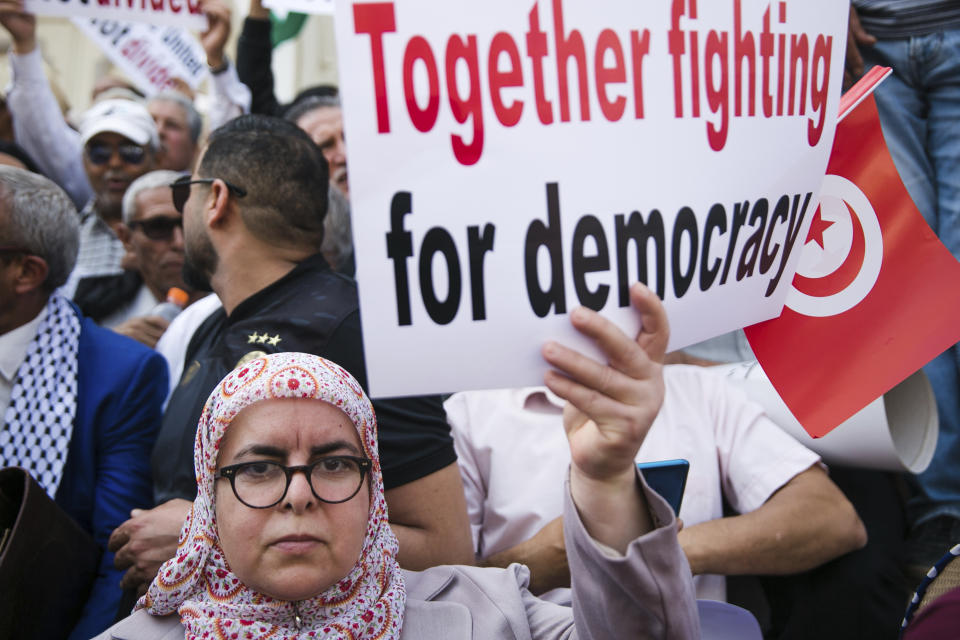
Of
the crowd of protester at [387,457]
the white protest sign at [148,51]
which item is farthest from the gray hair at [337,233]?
the white protest sign at [148,51]

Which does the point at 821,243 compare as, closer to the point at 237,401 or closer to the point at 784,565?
the point at 784,565

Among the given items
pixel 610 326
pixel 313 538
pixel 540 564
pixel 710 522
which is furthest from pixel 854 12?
pixel 313 538

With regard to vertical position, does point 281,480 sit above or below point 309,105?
below

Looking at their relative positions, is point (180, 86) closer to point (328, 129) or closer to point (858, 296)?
point (328, 129)

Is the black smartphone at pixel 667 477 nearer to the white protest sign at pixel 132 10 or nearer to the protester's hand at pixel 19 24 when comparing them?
the white protest sign at pixel 132 10

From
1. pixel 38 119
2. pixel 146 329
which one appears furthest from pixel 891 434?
pixel 38 119

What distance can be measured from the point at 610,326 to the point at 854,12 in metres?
2.49

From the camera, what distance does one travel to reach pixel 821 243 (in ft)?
6.91

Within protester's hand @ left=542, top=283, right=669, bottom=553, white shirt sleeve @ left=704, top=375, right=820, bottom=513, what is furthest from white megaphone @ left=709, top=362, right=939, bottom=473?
protester's hand @ left=542, top=283, right=669, bottom=553

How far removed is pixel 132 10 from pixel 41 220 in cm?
165

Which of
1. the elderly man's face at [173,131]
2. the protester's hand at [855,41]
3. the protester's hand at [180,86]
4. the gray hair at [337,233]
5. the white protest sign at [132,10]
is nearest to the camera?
the protester's hand at [855,41]

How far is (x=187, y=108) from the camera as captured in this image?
539 cm

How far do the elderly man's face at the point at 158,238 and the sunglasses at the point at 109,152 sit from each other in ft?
2.28

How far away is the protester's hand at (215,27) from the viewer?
444cm
